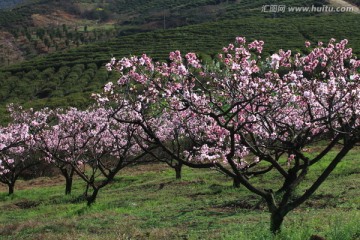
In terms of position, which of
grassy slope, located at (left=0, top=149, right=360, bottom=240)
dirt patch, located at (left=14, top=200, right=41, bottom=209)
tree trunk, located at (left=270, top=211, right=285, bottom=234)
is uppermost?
tree trunk, located at (left=270, top=211, right=285, bottom=234)

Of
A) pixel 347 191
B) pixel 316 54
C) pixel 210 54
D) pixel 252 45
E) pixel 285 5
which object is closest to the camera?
pixel 252 45

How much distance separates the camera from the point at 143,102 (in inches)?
516

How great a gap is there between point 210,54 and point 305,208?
79104 millimetres

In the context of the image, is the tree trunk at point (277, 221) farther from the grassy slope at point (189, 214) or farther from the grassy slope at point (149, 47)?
the grassy slope at point (149, 47)

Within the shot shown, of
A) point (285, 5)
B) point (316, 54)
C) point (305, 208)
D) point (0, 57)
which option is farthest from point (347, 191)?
point (0, 57)

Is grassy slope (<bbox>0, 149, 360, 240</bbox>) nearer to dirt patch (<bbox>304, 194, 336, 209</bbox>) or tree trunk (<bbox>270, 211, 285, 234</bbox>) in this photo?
dirt patch (<bbox>304, 194, 336, 209</bbox>)

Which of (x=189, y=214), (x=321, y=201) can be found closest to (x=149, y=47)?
(x=189, y=214)

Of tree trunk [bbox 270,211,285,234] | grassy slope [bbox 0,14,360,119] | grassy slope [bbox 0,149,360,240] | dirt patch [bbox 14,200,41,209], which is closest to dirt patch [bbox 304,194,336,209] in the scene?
grassy slope [bbox 0,149,360,240]

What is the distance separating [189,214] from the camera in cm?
1619

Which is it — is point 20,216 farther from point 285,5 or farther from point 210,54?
point 285,5

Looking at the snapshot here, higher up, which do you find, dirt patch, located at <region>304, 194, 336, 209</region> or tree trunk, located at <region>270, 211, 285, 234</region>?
tree trunk, located at <region>270, 211, 285, 234</region>

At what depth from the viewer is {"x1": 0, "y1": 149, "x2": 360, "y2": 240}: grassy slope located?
11445mm

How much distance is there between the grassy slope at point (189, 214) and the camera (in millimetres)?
11445

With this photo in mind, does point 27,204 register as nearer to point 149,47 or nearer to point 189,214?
point 189,214
